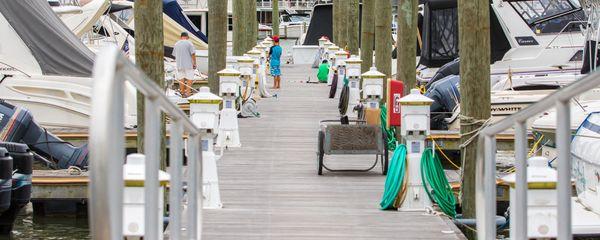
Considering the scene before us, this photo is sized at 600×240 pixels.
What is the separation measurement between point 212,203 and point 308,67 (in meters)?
38.6

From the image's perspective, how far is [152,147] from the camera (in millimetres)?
5609

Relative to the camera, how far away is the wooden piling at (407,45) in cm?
2067

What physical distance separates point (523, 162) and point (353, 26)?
113 feet

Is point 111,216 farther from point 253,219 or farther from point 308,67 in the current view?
point 308,67

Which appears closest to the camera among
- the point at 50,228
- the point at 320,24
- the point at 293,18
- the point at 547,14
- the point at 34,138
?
the point at 50,228

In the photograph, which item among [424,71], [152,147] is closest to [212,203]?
[152,147]


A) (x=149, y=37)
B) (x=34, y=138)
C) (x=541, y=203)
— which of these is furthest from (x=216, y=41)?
(x=541, y=203)

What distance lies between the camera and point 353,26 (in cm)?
4062

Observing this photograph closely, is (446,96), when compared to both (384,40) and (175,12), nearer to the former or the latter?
(384,40)

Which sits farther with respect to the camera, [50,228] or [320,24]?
[320,24]

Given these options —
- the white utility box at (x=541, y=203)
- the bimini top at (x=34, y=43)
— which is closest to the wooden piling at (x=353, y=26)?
the bimini top at (x=34, y=43)

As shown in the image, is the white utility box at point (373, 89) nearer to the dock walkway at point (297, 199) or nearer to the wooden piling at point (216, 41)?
the dock walkway at point (297, 199)

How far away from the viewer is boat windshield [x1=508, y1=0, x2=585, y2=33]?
27.8m

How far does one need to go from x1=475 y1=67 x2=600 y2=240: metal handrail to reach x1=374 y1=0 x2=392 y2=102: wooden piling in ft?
59.8
